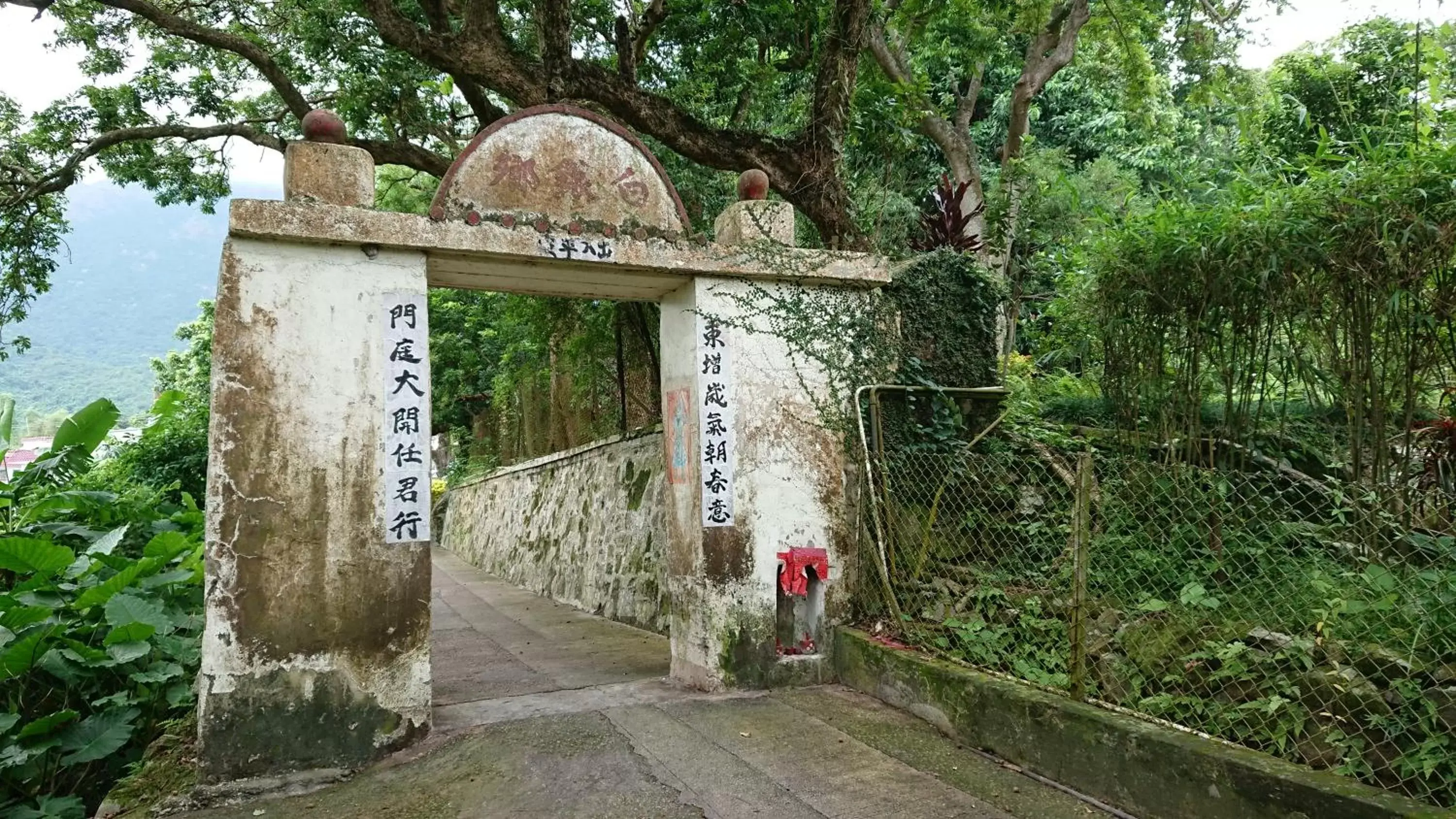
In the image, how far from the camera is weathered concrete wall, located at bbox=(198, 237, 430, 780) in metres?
3.93

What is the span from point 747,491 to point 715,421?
0.47 meters

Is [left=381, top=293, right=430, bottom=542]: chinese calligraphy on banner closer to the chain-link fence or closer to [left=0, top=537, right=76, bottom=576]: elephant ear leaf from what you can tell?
the chain-link fence

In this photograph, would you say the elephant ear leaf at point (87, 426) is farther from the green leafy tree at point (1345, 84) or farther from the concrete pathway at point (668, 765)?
the green leafy tree at point (1345, 84)

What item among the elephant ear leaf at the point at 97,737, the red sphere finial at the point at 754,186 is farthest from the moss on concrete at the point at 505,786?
the red sphere finial at the point at 754,186

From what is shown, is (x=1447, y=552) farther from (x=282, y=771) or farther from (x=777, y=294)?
(x=282, y=771)

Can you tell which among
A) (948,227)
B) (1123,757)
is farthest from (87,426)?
(1123,757)

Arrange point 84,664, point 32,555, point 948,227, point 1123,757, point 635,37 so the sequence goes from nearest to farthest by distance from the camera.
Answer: point 1123,757
point 84,664
point 32,555
point 948,227
point 635,37

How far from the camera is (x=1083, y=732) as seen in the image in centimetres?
343

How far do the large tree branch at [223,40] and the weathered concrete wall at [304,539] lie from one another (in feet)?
15.0

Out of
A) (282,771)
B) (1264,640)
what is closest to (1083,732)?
(1264,640)

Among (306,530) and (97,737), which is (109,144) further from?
(306,530)

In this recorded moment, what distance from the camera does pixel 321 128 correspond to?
14.1ft

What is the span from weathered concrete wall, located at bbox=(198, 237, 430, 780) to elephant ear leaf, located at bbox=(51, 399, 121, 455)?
15.6ft

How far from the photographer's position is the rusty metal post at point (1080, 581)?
3631 mm
